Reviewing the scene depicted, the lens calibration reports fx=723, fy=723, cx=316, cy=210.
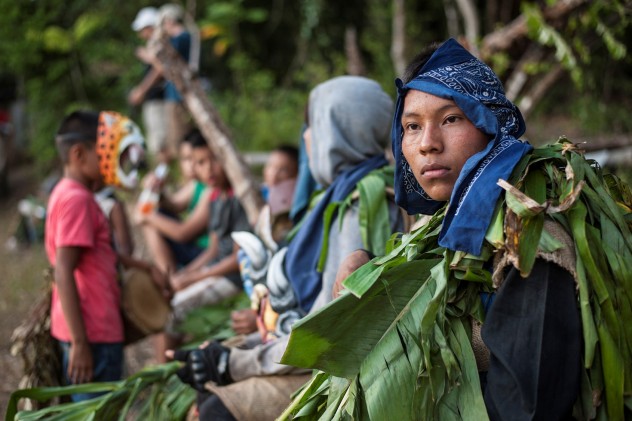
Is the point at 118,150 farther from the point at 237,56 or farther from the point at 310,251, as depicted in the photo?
the point at 237,56

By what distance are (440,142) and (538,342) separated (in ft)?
2.02

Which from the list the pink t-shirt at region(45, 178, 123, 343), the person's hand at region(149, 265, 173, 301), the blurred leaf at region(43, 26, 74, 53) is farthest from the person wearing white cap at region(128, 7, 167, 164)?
the pink t-shirt at region(45, 178, 123, 343)

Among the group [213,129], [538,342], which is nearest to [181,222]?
[213,129]

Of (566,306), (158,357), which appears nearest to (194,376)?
(566,306)

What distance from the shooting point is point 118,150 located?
397 cm

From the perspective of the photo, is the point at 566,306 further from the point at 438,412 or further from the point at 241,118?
the point at 241,118

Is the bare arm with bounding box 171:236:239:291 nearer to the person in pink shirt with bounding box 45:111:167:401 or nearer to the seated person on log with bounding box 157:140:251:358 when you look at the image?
the seated person on log with bounding box 157:140:251:358

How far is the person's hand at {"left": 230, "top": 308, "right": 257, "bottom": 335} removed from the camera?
3.58 m

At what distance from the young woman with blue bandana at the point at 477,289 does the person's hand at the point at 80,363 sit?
5.62 feet

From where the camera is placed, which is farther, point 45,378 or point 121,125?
point 121,125

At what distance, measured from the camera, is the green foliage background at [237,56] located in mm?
10930

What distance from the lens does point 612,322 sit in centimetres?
173

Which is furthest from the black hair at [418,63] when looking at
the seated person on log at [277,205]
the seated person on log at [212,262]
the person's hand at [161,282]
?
the seated person on log at [212,262]

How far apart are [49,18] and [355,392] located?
11522 mm
